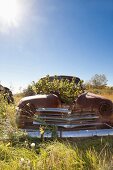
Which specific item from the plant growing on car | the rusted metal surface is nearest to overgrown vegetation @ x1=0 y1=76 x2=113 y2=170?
the rusted metal surface

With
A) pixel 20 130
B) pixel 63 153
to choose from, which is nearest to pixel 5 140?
pixel 20 130

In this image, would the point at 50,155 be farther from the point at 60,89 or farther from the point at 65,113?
the point at 60,89

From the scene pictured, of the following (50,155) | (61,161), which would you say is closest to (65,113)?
(50,155)

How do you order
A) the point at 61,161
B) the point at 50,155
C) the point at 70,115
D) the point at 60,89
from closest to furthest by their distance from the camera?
the point at 61,161, the point at 50,155, the point at 70,115, the point at 60,89

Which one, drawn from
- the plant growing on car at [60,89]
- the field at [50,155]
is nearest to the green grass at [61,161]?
the field at [50,155]

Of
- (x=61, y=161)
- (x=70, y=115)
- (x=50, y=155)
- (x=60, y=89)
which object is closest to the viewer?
(x=61, y=161)

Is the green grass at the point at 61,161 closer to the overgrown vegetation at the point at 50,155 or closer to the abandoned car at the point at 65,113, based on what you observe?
the overgrown vegetation at the point at 50,155

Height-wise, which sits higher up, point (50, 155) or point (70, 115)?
point (70, 115)

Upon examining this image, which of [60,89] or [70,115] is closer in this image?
[70,115]

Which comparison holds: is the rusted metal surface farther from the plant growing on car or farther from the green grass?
the green grass

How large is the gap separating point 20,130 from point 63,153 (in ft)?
5.22

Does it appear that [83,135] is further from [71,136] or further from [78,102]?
A: [78,102]

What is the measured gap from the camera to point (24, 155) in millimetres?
4902

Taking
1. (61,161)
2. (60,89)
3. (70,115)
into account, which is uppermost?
(60,89)
